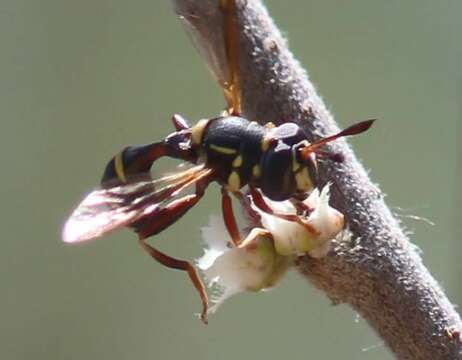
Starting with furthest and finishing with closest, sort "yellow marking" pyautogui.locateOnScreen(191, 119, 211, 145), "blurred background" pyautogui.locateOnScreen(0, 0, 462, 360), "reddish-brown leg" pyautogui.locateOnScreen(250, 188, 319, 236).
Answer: "blurred background" pyautogui.locateOnScreen(0, 0, 462, 360)
"yellow marking" pyautogui.locateOnScreen(191, 119, 211, 145)
"reddish-brown leg" pyautogui.locateOnScreen(250, 188, 319, 236)

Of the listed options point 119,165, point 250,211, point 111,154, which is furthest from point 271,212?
point 111,154

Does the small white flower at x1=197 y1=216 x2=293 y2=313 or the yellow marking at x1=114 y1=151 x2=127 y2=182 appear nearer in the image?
the small white flower at x1=197 y1=216 x2=293 y2=313

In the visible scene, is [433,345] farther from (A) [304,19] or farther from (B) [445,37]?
(B) [445,37]

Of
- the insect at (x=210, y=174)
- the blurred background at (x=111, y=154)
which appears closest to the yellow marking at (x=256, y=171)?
the insect at (x=210, y=174)

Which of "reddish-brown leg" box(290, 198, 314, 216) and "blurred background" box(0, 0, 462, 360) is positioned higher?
"reddish-brown leg" box(290, 198, 314, 216)

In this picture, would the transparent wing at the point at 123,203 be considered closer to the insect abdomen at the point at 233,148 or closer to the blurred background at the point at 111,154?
the insect abdomen at the point at 233,148

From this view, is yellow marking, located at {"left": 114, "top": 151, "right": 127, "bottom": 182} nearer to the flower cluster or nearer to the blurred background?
the flower cluster

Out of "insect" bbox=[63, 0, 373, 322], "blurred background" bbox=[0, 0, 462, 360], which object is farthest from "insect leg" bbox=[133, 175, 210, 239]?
"blurred background" bbox=[0, 0, 462, 360]

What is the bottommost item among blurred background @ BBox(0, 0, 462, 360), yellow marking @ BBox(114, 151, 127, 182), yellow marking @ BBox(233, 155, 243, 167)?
blurred background @ BBox(0, 0, 462, 360)
